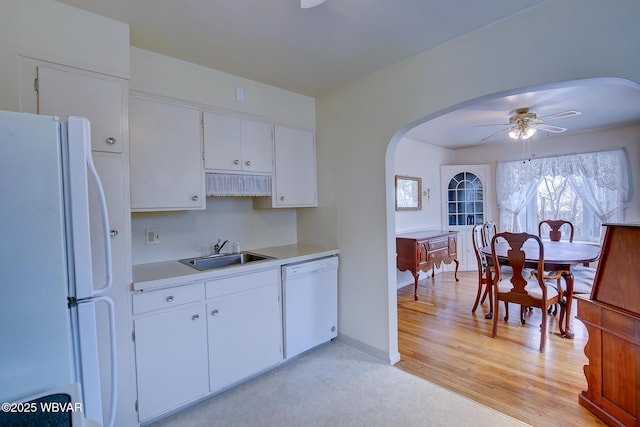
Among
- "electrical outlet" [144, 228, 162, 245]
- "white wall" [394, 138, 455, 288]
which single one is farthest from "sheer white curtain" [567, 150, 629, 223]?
"electrical outlet" [144, 228, 162, 245]

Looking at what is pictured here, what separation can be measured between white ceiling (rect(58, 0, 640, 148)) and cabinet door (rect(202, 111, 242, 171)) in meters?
0.42

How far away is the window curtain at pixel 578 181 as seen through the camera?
14.3 feet

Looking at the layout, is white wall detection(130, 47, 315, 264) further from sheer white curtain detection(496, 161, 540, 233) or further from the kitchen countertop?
sheer white curtain detection(496, 161, 540, 233)

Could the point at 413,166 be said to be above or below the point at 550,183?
above

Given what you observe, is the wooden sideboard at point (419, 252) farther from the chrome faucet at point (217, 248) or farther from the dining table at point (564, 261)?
the chrome faucet at point (217, 248)

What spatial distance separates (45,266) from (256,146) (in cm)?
182

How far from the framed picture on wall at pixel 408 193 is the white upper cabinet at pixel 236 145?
260cm

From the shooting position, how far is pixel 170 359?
6.10 ft

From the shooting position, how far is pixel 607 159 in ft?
14.6

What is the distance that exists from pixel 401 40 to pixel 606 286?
2030 millimetres

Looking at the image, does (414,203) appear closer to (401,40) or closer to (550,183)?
(550,183)

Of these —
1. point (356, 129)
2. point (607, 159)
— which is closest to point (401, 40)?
point (356, 129)

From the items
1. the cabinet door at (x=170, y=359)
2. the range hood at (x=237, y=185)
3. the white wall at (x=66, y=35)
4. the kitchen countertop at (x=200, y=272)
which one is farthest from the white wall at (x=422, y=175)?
the white wall at (x=66, y=35)

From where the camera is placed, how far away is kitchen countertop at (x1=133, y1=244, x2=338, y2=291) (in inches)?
71.1
